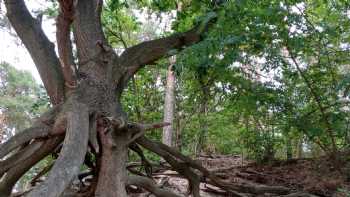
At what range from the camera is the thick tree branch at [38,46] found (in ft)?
13.4

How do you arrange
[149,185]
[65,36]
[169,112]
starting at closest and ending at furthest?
1. [65,36]
2. [149,185]
3. [169,112]

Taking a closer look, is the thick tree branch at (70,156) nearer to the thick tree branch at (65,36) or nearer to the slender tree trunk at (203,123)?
the thick tree branch at (65,36)

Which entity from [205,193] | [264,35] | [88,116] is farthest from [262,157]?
[88,116]

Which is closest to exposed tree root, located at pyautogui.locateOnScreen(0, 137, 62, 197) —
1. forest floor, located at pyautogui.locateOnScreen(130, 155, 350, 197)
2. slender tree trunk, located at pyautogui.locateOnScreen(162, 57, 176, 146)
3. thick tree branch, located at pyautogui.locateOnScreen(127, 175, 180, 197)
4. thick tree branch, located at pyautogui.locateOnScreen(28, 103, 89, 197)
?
thick tree branch, located at pyautogui.locateOnScreen(28, 103, 89, 197)

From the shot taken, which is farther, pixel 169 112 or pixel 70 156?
pixel 169 112

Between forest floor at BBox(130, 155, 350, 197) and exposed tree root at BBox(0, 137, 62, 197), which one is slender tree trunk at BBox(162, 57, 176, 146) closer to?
forest floor at BBox(130, 155, 350, 197)

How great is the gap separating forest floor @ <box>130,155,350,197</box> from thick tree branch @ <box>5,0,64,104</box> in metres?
1.87

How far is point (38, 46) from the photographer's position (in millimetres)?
4188

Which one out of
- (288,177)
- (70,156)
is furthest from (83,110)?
(288,177)

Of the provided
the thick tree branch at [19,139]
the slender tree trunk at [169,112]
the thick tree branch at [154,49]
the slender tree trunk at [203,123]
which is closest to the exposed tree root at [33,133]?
the thick tree branch at [19,139]

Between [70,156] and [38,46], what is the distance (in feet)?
5.85

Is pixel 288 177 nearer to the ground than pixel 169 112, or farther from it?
nearer to the ground

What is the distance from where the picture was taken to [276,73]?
17.6ft

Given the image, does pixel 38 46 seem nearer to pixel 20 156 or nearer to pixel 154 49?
pixel 20 156
